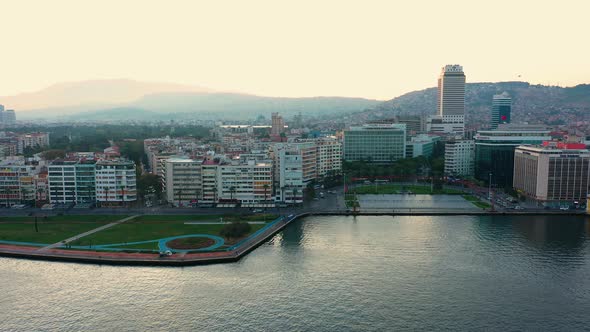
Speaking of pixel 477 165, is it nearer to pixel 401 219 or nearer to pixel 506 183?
pixel 506 183

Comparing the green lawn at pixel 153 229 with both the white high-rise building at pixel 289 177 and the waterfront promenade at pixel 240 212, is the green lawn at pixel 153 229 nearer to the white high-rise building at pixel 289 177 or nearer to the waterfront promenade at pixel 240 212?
the waterfront promenade at pixel 240 212

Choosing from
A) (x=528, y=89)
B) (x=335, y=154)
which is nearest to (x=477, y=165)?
(x=335, y=154)

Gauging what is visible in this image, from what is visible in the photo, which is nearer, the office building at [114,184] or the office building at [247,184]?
the office building at [247,184]

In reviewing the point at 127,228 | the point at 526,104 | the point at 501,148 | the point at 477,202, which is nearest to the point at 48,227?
the point at 127,228

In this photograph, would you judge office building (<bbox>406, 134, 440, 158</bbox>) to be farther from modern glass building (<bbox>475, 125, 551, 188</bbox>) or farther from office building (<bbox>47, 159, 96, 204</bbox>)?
office building (<bbox>47, 159, 96, 204</bbox>)


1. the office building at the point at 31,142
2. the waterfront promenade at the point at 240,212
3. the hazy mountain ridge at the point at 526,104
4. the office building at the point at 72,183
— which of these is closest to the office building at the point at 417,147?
the waterfront promenade at the point at 240,212
